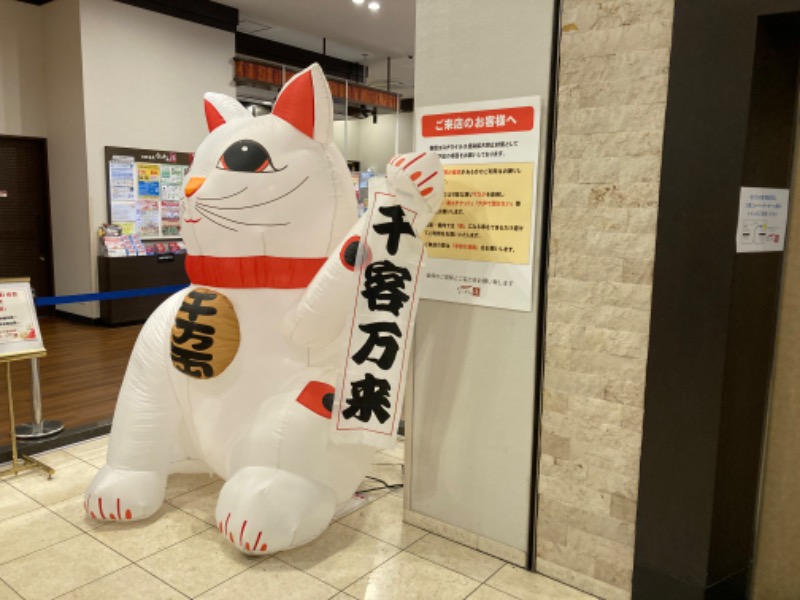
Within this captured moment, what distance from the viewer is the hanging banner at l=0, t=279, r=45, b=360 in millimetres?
3447

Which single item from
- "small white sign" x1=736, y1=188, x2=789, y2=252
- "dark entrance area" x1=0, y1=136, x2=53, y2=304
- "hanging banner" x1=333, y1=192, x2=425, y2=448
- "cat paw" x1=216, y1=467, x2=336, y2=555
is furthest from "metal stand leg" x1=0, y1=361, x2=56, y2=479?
"dark entrance area" x1=0, y1=136, x2=53, y2=304

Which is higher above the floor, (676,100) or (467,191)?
(676,100)

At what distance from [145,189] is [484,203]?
6021mm

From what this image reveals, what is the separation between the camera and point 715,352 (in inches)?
81.6

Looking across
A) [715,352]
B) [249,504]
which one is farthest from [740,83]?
[249,504]

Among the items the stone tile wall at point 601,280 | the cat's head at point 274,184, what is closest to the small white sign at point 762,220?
the stone tile wall at point 601,280

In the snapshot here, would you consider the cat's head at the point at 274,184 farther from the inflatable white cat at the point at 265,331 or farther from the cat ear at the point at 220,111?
the cat ear at the point at 220,111

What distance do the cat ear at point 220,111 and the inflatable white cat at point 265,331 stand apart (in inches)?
3.3

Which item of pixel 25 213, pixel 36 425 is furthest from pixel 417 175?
pixel 25 213

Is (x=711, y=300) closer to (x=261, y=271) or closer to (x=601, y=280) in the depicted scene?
(x=601, y=280)

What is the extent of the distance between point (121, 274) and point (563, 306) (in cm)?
613

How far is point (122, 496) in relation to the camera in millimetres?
2848

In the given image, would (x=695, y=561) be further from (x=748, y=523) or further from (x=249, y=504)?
(x=249, y=504)

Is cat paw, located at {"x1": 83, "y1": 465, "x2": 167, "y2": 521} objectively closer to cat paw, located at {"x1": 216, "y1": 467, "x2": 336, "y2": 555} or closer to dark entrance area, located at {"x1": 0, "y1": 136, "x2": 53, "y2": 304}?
cat paw, located at {"x1": 216, "y1": 467, "x2": 336, "y2": 555}
